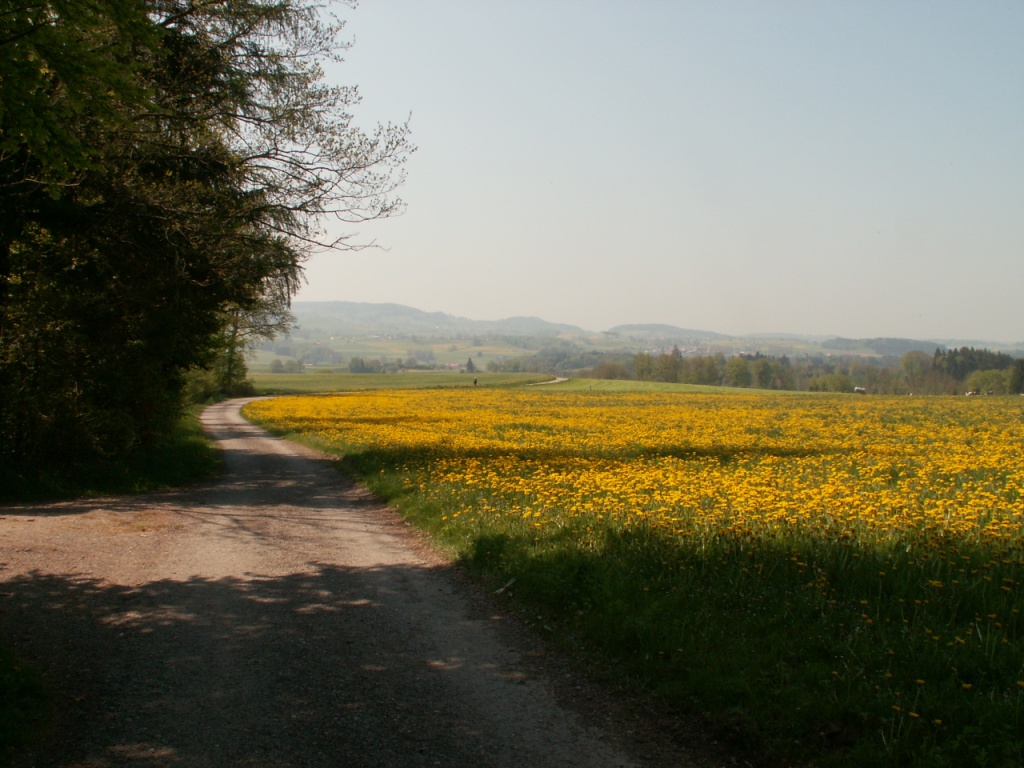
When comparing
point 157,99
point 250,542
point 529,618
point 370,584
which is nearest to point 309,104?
point 157,99

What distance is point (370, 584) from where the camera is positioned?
9.46 metres

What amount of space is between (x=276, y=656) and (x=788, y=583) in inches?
190

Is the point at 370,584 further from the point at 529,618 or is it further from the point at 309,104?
the point at 309,104

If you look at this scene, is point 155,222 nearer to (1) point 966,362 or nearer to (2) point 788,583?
(2) point 788,583

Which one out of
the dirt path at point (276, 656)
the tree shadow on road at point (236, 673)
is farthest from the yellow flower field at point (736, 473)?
the tree shadow on road at point (236, 673)

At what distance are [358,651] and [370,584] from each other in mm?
2424

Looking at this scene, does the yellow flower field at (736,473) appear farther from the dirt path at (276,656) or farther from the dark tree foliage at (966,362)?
the dark tree foliage at (966,362)

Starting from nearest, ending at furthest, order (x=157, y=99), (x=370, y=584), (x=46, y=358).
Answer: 1. (x=370, y=584)
2. (x=157, y=99)
3. (x=46, y=358)

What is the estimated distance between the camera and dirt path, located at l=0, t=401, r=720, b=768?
205 inches

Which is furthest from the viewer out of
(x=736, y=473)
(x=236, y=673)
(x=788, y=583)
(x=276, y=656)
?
(x=736, y=473)

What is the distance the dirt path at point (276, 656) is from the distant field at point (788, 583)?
2.32ft

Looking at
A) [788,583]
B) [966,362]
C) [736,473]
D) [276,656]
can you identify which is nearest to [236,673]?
[276,656]

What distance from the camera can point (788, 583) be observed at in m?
7.58

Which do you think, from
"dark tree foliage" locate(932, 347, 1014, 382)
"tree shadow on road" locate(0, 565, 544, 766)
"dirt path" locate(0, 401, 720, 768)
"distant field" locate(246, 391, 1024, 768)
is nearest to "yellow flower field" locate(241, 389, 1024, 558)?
"distant field" locate(246, 391, 1024, 768)
